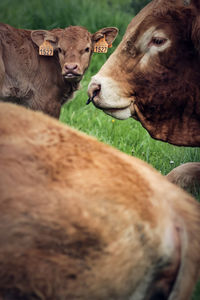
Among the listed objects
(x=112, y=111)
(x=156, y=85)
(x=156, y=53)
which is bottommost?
(x=112, y=111)

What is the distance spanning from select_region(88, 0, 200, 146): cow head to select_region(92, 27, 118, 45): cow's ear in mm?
3032

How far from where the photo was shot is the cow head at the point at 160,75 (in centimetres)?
303

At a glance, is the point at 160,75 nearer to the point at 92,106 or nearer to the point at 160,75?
the point at 160,75

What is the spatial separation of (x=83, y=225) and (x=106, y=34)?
5.22 meters

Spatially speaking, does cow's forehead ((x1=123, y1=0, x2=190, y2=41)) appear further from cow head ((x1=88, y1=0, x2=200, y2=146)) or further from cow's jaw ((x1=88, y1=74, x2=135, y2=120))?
cow's jaw ((x1=88, y1=74, x2=135, y2=120))

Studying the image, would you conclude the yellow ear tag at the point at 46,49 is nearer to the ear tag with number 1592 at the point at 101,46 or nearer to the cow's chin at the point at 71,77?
the cow's chin at the point at 71,77

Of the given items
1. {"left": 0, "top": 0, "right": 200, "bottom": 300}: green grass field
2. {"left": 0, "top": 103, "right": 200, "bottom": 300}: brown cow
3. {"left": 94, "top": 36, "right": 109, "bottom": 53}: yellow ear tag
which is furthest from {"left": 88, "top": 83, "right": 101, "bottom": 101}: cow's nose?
{"left": 94, "top": 36, "right": 109, "bottom": 53}: yellow ear tag

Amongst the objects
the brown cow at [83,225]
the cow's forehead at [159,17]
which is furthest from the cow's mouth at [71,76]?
the brown cow at [83,225]

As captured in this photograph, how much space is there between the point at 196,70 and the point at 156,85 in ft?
0.98

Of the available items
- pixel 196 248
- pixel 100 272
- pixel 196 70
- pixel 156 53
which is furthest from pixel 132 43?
pixel 100 272

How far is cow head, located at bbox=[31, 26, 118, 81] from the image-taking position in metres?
5.70

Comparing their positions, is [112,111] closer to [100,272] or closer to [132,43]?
[132,43]

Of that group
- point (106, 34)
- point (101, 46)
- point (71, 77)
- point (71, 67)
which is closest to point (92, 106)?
point (71, 77)

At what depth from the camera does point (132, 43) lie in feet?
10.4
